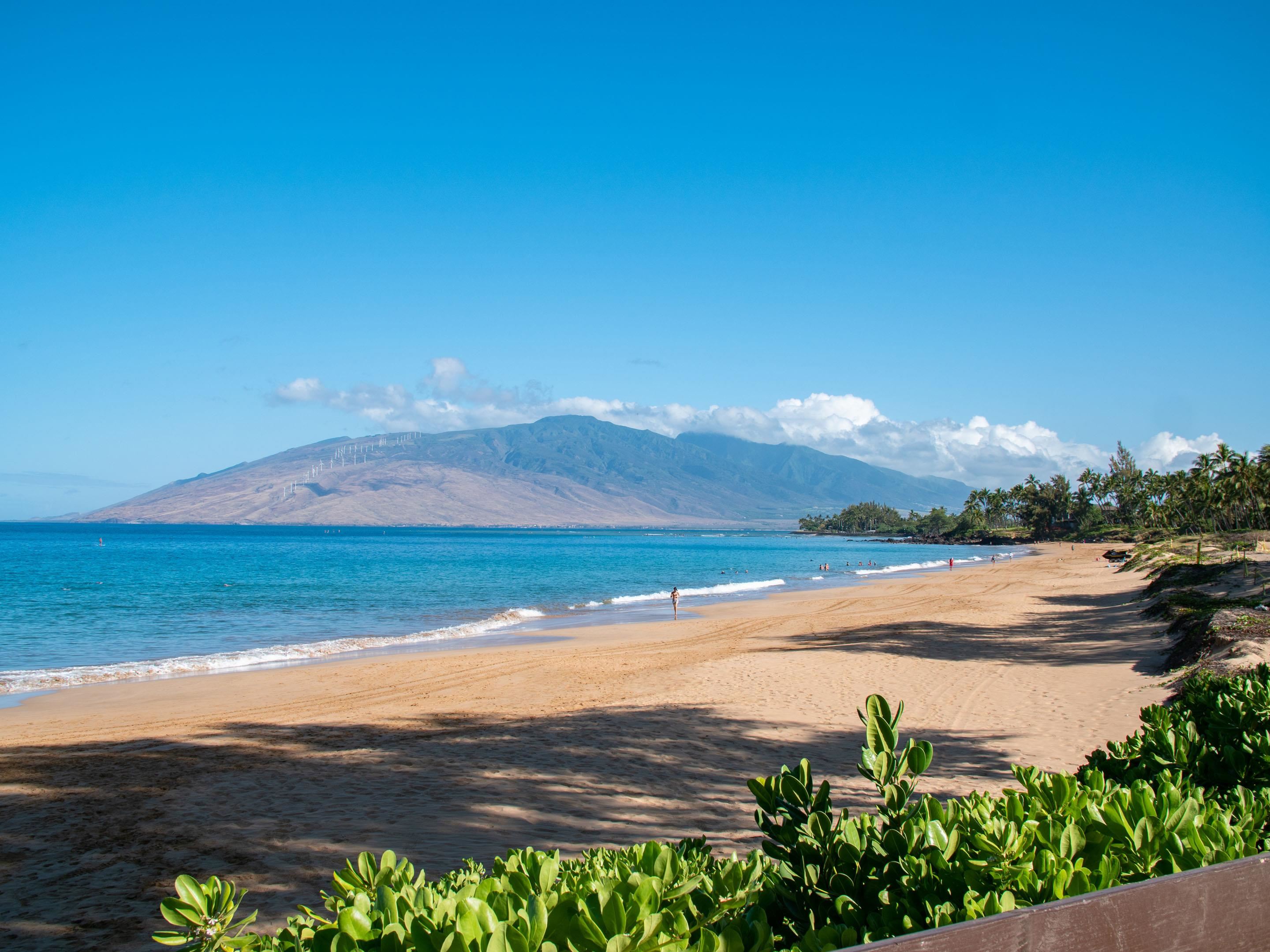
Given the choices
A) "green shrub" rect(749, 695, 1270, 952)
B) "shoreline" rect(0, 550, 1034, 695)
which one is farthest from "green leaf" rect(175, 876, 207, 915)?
"shoreline" rect(0, 550, 1034, 695)

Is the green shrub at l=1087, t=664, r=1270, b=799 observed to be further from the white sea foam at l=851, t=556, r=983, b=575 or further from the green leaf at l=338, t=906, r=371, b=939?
the white sea foam at l=851, t=556, r=983, b=575

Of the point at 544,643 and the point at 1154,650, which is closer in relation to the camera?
the point at 1154,650

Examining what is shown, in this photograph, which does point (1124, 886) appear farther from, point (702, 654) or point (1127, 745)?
point (702, 654)

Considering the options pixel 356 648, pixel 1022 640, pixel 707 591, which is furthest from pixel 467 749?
pixel 707 591

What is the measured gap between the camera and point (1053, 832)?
7.59ft

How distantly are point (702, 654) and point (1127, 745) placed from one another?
15.1 meters

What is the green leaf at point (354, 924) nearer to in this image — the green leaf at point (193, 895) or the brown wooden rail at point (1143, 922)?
the green leaf at point (193, 895)

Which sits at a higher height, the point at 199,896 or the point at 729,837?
the point at 199,896

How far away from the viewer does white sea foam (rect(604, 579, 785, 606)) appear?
124 ft

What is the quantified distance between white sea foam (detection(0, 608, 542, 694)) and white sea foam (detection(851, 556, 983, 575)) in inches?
1744

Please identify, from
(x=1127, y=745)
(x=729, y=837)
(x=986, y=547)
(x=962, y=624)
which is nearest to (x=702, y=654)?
(x=962, y=624)

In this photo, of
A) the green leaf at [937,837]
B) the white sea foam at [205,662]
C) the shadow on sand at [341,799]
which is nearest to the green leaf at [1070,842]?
the green leaf at [937,837]

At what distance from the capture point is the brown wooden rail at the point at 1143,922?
149cm

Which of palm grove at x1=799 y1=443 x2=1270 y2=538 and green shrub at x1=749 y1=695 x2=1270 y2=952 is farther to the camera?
palm grove at x1=799 y1=443 x2=1270 y2=538
